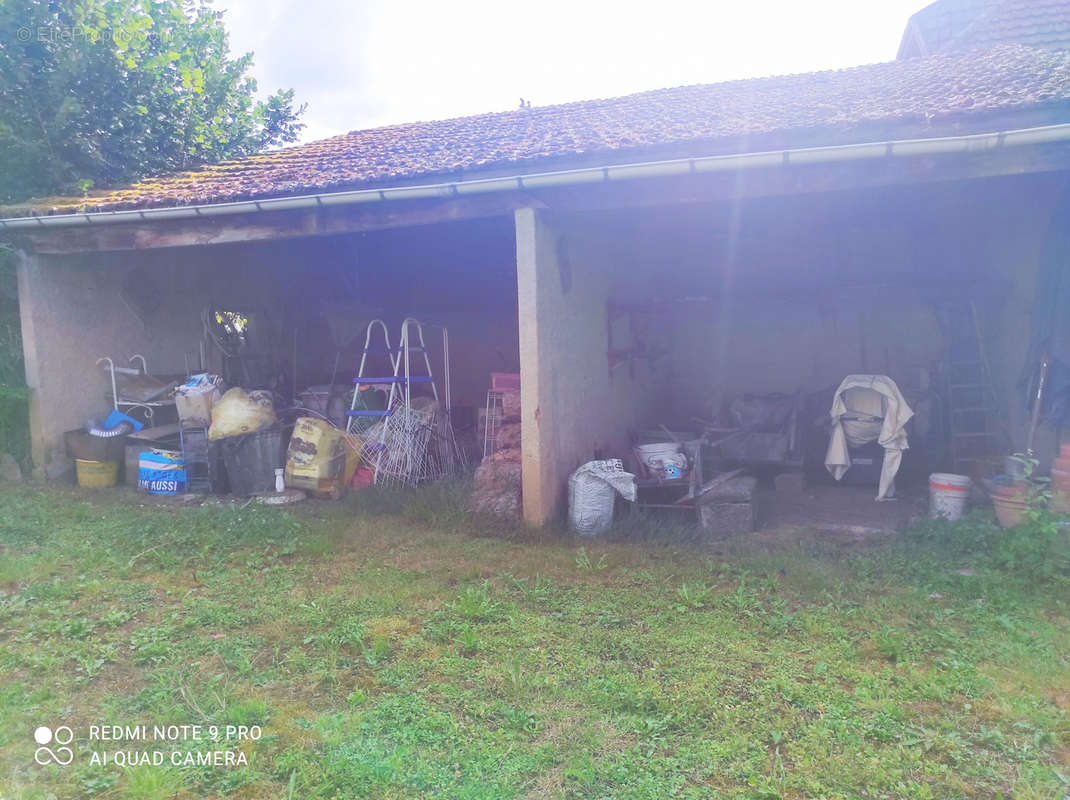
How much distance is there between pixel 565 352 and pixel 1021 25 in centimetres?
928

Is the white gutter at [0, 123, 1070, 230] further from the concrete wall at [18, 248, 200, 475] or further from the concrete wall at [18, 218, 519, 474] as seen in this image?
the concrete wall at [18, 218, 519, 474]

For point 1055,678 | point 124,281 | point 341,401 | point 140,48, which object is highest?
point 140,48

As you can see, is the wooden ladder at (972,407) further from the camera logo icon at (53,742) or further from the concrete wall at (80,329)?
the concrete wall at (80,329)

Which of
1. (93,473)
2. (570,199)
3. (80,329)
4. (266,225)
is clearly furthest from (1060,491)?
(80,329)

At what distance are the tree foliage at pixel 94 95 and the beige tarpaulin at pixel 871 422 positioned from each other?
9486 mm

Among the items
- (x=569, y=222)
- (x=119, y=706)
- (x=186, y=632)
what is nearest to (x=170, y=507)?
(x=186, y=632)

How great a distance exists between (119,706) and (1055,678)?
4369 millimetres

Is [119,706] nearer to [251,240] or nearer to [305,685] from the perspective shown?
[305,685]

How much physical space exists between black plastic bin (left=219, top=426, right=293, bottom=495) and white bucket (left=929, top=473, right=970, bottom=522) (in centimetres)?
636

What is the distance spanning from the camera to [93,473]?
729cm

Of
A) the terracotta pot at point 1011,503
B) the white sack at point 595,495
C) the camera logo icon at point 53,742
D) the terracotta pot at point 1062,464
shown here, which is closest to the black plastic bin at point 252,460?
the white sack at point 595,495

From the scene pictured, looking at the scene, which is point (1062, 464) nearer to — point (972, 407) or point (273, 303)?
point (972, 407)

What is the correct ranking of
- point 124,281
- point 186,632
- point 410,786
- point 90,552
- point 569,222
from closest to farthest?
point 410,786 < point 186,632 < point 90,552 < point 569,222 < point 124,281

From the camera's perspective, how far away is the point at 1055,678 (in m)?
3.09
